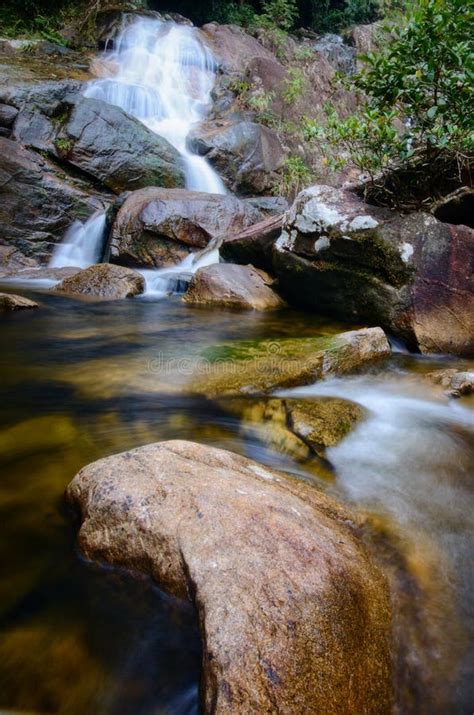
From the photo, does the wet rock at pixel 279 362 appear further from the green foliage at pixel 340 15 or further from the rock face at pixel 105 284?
the green foliage at pixel 340 15

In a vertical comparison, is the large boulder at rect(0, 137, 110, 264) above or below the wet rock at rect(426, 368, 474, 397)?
above

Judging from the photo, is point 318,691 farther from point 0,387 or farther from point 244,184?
point 244,184

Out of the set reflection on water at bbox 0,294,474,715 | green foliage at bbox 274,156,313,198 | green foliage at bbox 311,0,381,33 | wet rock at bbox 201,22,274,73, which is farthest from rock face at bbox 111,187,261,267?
green foliage at bbox 311,0,381,33

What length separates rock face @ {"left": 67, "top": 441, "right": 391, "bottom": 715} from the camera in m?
1.26

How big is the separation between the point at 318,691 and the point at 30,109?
1439cm

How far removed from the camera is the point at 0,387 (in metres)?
3.74

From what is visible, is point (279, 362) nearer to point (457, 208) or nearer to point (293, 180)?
point (457, 208)

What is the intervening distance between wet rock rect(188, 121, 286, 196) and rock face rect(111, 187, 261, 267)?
14.6ft

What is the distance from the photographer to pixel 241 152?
14.2m

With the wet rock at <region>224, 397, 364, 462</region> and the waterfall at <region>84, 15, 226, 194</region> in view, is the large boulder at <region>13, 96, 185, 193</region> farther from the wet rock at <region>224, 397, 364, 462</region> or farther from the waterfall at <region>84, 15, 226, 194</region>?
the wet rock at <region>224, 397, 364, 462</region>

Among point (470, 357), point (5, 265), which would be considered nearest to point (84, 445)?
point (470, 357)

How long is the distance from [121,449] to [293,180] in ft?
45.3

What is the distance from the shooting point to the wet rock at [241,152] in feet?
45.8

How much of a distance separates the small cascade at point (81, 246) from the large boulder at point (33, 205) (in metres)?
0.19
